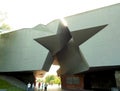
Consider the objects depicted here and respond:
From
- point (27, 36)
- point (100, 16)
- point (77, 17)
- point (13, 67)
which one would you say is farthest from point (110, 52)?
point (13, 67)

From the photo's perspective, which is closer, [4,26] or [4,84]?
[4,84]

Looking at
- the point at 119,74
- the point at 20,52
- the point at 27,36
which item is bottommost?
the point at 119,74

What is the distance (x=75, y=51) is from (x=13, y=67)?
9172mm

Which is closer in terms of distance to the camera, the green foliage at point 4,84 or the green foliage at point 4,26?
the green foliage at point 4,84

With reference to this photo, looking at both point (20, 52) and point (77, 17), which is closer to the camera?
point (77, 17)

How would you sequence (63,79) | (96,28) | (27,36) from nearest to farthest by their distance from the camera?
(96,28)
(27,36)
(63,79)

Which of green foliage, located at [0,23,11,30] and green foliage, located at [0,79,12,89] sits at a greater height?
green foliage, located at [0,23,11,30]

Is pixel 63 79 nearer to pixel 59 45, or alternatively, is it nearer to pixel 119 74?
pixel 59 45

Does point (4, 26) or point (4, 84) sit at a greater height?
point (4, 26)

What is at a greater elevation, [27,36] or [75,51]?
[27,36]

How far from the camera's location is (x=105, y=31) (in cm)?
2223

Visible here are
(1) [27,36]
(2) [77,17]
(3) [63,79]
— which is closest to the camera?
(2) [77,17]

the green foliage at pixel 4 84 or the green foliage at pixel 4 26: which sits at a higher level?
the green foliage at pixel 4 26

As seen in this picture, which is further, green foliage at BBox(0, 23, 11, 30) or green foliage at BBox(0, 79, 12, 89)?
green foliage at BBox(0, 23, 11, 30)
